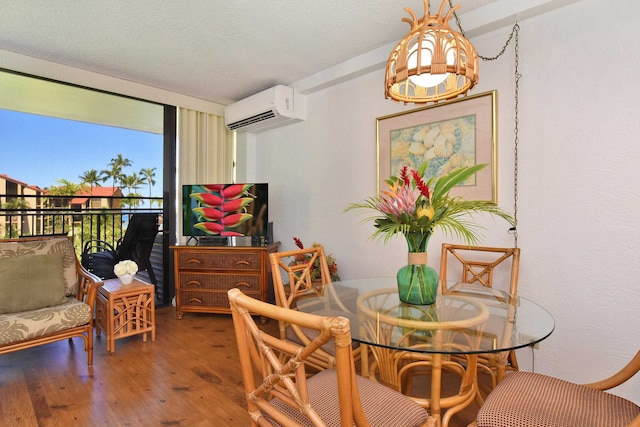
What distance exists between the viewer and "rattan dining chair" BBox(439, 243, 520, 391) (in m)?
1.96

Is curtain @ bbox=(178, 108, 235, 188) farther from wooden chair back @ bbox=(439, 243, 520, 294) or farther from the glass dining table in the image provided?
wooden chair back @ bbox=(439, 243, 520, 294)

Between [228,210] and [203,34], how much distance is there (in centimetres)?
165

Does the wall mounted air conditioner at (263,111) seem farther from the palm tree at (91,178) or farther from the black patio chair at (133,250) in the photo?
the palm tree at (91,178)

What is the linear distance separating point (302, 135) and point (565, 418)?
10.3 ft

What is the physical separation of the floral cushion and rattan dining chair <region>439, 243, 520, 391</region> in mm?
2382

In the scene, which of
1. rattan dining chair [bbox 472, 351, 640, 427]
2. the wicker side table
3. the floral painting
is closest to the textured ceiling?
the floral painting

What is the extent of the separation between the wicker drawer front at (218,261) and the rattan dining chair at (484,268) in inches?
70.5

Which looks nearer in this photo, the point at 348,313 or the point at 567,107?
the point at 348,313

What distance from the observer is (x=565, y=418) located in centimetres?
112

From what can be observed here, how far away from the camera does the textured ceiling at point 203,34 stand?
2.27 metres

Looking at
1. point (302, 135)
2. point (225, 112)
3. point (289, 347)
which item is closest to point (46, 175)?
point (225, 112)

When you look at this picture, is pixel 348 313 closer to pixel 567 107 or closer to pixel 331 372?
pixel 331 372

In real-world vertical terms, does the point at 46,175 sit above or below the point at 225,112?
below

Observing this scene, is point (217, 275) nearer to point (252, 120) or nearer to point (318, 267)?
point (318, 267)
